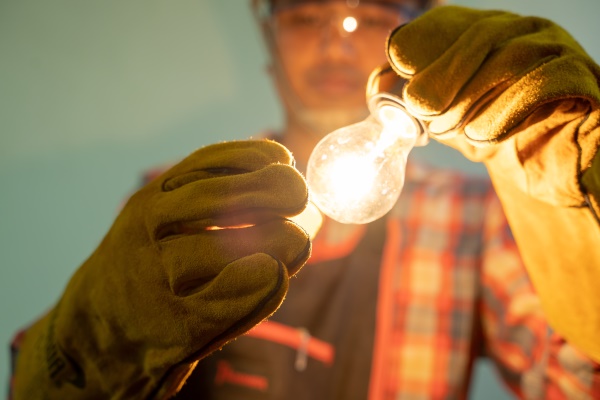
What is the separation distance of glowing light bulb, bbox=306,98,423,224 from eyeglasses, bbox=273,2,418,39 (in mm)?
911

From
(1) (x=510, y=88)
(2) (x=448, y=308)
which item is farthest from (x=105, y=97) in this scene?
(1) (x=510, y=88)

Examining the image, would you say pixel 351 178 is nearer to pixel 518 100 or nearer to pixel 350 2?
pixel 518 100

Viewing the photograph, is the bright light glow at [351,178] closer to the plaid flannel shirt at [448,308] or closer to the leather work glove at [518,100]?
the leather work glove at [518,100]

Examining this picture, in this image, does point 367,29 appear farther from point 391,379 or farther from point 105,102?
point 105,102

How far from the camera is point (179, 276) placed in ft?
1.90

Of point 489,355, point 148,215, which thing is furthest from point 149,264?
point 489,355

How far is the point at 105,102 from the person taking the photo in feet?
7.57

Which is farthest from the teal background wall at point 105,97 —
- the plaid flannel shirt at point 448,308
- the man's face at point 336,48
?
the plaid flannel shirt at point 448,308

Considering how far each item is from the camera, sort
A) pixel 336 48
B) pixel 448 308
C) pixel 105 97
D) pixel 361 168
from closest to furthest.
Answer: pixel 361 168
pixel 448 308
pixel 336 48
pixel 105 97

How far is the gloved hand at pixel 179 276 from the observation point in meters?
0.56

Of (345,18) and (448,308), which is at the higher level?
(345,18)

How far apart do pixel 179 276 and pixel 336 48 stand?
111 centimetres

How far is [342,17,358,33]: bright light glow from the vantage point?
1.48m

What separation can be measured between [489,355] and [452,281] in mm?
251
